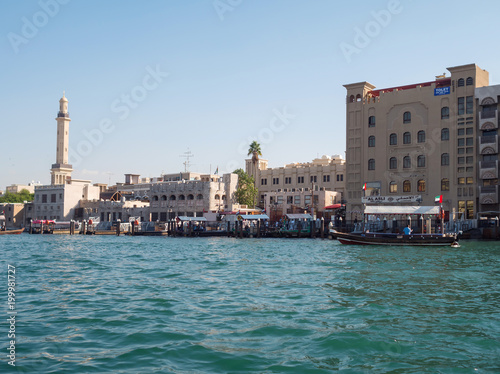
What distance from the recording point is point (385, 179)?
208ft

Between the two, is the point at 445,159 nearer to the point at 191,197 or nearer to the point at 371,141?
the point at 371,141

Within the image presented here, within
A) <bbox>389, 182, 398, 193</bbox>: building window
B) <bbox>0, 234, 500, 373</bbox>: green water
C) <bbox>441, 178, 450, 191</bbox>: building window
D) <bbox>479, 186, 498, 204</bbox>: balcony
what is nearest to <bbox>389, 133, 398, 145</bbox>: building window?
<bbox>389, 182, 398, 193</bbox>: building window

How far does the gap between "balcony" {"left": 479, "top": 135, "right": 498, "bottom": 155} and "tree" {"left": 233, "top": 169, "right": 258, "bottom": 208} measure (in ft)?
127

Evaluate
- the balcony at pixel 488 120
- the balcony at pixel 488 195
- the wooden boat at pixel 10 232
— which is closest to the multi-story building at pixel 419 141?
the balcony at pixel 488 120

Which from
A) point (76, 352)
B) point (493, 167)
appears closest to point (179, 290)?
point (76, 352)

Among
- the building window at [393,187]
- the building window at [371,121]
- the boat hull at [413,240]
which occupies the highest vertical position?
the building window at [371,121]

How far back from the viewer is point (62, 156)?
114m

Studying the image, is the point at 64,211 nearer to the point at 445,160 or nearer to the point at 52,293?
the point at 445,160

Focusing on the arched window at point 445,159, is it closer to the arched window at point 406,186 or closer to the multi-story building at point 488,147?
the multi-story building at point 488,147

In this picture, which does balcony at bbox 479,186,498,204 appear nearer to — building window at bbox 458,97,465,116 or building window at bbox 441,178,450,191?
building window at bbox 441,178,450,191

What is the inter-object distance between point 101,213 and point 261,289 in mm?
86716

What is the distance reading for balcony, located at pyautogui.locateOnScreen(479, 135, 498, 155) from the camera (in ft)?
182

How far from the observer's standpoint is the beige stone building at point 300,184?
77.0 metres

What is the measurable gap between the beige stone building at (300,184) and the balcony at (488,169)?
23.0 m
